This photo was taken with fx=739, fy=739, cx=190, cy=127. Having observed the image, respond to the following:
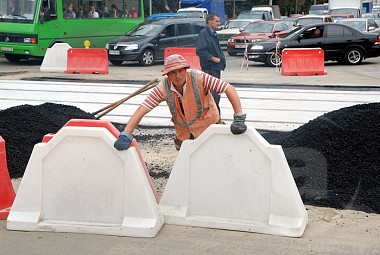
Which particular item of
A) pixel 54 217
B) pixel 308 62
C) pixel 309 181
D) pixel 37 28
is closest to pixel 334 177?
pixel 309 181

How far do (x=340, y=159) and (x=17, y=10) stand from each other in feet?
65.7

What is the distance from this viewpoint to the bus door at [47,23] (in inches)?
1003

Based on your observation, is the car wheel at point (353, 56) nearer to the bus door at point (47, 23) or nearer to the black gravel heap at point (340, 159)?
the bus door at point (47, 23)

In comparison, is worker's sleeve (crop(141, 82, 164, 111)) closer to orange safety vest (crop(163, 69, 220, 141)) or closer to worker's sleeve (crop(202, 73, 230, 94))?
orange safety vest (crop(163, 69, 220, 141))

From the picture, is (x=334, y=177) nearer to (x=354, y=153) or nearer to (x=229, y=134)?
(x=354, y=153)

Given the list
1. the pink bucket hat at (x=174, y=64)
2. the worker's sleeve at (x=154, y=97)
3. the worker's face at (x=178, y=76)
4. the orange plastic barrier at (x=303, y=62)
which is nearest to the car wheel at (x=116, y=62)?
the orange plastic barrier at (x=303, y=62)

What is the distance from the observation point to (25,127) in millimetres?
9461

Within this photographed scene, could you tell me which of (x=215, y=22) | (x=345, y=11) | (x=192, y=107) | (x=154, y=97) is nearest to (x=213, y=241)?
(x=192, y=107)

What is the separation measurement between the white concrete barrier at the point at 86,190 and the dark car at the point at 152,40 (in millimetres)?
19211

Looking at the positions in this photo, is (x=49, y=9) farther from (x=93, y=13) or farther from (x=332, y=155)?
(x=332, y=155)

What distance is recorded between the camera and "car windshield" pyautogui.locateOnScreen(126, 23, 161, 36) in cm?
2655

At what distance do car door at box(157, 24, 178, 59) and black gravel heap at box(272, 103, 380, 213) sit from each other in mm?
18174

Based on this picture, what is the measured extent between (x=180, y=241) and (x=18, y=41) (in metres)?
20.4

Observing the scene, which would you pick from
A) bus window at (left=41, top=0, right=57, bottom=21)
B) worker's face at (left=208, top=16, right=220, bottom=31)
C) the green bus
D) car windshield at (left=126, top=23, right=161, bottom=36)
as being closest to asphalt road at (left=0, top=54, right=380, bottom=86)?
the green bus
